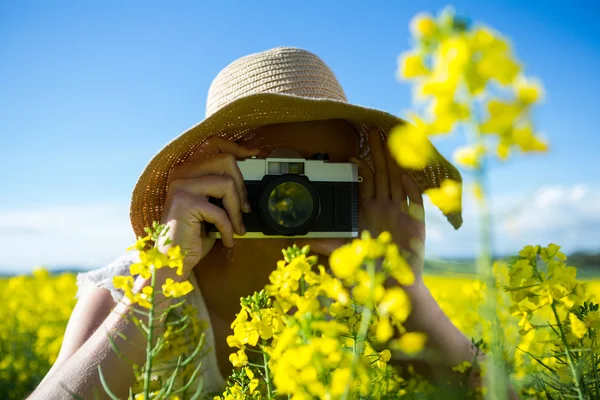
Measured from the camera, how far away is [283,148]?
1.89m

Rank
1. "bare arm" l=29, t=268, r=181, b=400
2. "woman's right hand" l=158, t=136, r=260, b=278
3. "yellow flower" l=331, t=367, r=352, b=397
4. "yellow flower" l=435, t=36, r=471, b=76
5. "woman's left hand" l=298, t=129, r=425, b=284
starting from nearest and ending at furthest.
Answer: "yellow flower" l=435, t=36, r=471, b=76 < "yellow flower" l=331, t=367, r=352, b=397 < "bare arm" l=29, t=268, r=181, b=400 < "woman's right hand" l=158, t=136, r=260, b=278 < "woman's left hand" l=298, t=129, r=425, b=284

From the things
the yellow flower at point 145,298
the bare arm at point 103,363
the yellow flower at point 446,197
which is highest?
the yellow flower at point 446,197

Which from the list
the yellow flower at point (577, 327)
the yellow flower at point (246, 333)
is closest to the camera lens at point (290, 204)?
the yellow flower at point (246, 333)

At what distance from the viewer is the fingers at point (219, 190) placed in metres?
1.61

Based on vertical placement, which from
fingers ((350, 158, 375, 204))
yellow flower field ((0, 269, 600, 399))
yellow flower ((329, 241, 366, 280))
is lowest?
yellow flower field ((0, 269, 600, 399))

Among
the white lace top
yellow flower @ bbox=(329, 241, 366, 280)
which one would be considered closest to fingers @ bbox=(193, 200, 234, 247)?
the white lace top

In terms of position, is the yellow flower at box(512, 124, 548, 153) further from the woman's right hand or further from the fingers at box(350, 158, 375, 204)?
the fingers at box(350, 158, 375, 204)

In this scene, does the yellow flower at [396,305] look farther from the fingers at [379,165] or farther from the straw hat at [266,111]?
the fingers at [379,165]

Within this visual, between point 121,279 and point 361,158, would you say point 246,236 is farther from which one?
point 121,279

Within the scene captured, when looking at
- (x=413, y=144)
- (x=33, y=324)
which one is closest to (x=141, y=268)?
(x=413, y=144)

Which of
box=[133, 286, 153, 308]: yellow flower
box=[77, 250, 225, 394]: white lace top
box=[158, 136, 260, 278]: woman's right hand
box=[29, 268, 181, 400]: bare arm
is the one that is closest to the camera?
box=[133, 286, 153, 308]: yellow flower

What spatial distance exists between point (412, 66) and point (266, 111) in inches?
45.0

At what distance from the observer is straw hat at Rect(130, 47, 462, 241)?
63.1 inches

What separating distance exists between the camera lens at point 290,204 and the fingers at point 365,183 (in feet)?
1.07
